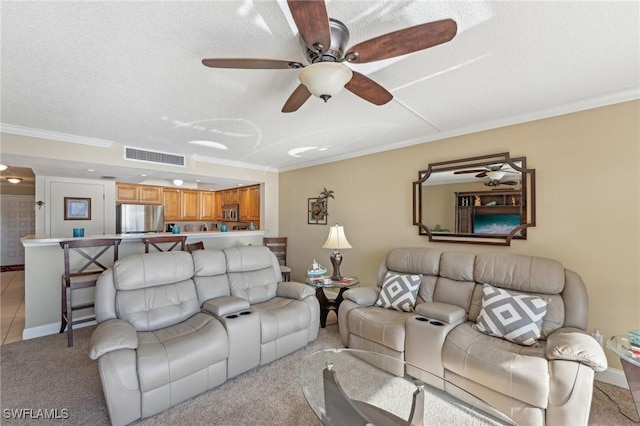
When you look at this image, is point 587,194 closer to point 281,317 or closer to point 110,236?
point 281,317

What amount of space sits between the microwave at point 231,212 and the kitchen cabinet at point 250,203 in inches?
7.2

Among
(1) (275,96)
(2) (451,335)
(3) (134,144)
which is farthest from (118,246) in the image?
(2) (451,335)

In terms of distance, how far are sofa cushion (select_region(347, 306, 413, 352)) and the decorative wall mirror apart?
1.18 m

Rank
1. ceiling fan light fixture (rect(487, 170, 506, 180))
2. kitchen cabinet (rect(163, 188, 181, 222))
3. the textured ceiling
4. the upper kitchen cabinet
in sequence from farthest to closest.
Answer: kitchen cabinet (rect(163, 188, 181, 222)) < the upper kitchen cabinet < ceiling fan light fixture (rect(487, 170, 506, 180)) < the textured ceiling

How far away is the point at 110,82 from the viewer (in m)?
2.06

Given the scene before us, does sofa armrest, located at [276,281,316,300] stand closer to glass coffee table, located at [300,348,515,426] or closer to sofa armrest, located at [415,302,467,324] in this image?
glass coffee table, located at [300,348,515,426]

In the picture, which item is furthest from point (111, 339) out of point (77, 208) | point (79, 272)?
point (77, 208)

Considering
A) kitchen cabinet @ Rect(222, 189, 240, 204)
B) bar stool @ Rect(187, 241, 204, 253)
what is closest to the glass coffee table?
bar stool @ Rect(187, 241, 204, 253)

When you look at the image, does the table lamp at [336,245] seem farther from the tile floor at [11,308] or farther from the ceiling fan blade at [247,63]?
the tile floor at [11,308]

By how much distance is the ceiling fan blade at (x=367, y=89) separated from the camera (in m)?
1.66

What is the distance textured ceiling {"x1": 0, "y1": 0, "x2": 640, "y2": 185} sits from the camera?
1401 mm

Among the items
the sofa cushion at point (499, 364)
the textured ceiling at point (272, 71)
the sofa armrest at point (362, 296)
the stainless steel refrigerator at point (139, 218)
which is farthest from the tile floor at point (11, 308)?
the sofa cushion at point (499, 364)

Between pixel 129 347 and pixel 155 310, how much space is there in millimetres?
622

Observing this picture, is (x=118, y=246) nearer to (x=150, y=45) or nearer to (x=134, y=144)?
(x=134, y=144)
